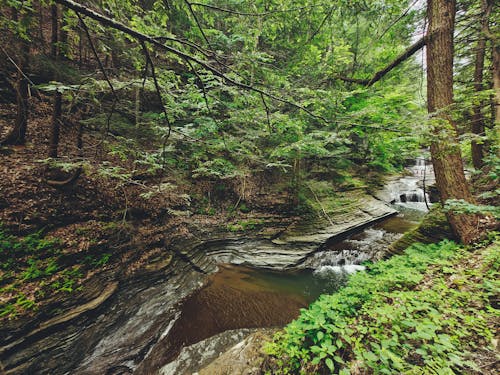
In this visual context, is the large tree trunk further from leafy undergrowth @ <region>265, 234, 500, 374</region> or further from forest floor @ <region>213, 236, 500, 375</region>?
leafy undergrowth @ <region>265, 234, 500, 374</region>

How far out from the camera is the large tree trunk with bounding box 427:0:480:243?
3.84 m

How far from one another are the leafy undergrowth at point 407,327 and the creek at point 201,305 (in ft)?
5.76

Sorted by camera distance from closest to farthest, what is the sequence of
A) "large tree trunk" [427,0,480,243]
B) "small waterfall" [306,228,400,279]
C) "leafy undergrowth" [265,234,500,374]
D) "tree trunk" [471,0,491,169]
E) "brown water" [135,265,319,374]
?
1. "leafy undergrowth" [265,234,500,374]
2. "large tree trunk" [427,0,480,243]
3. "brown water" [135,265,319,374]
4. "tree trunk" [471,0,491,169]
5. "small waterfall" [306,228,400,279]

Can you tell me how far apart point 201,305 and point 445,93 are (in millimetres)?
Answer: 7164

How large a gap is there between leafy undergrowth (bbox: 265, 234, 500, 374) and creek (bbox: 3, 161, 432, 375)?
1755 millimetres

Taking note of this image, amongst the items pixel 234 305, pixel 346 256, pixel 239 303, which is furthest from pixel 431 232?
pixel 234 305

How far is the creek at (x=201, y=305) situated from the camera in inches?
140

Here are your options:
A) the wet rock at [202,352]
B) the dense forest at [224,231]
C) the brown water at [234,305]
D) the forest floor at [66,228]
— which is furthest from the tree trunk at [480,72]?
the forest floor at [66,228]

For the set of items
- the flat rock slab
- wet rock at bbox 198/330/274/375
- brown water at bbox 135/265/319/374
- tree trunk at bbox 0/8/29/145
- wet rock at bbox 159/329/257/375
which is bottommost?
wet rock at bbox 159/329/257/375

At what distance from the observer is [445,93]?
3.96 metres

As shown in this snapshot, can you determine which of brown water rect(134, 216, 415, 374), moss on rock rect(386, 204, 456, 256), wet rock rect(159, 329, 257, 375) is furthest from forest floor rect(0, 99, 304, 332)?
moss on rock rect(386, 204, 456, 256)

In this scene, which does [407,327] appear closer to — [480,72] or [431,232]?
[431,232]

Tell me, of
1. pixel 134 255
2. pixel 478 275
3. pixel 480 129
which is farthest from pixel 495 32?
pixel 134 255

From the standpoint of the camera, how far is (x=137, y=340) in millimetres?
4000
